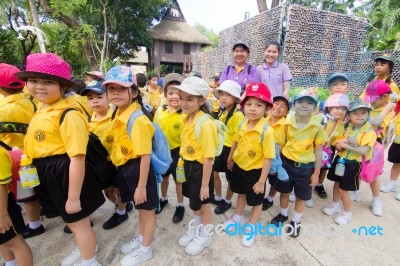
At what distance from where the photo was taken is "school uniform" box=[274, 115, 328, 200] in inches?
93.5

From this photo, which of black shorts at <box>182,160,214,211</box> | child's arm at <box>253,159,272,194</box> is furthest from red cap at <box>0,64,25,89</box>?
child's arm at <box>253,159,272,194</box>

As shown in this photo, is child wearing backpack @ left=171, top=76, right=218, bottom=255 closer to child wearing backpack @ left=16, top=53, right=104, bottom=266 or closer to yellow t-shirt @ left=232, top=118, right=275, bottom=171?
yellow t-shirt @ left=232, top=118, right=275, bottom=171

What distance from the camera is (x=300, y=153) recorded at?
2430 millimetres

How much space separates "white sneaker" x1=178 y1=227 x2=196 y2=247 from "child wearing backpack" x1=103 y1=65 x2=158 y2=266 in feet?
1.06

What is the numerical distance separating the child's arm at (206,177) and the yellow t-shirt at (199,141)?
0.06m

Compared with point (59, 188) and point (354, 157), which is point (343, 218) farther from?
point (59, 188)

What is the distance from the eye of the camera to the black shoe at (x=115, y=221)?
259cm

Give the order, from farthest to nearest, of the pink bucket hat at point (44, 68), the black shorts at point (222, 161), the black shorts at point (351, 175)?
the black shorts at point (222, 161) < the black shorts at point (351, 175) < the pink bucket hat at point (44, 68)

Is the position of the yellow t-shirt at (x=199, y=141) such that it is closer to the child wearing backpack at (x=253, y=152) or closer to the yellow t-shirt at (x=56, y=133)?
the child wearing backpack at (x=253, y=152)

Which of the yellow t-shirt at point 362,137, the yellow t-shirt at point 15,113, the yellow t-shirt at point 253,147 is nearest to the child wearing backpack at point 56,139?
the yellow t-shirt at point 15,113

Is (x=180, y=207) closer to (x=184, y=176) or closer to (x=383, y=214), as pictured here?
(x=184, y=176)

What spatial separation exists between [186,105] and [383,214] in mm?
2905

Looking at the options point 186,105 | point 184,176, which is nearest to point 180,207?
point 184,176

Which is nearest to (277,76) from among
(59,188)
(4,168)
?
(59,188)
